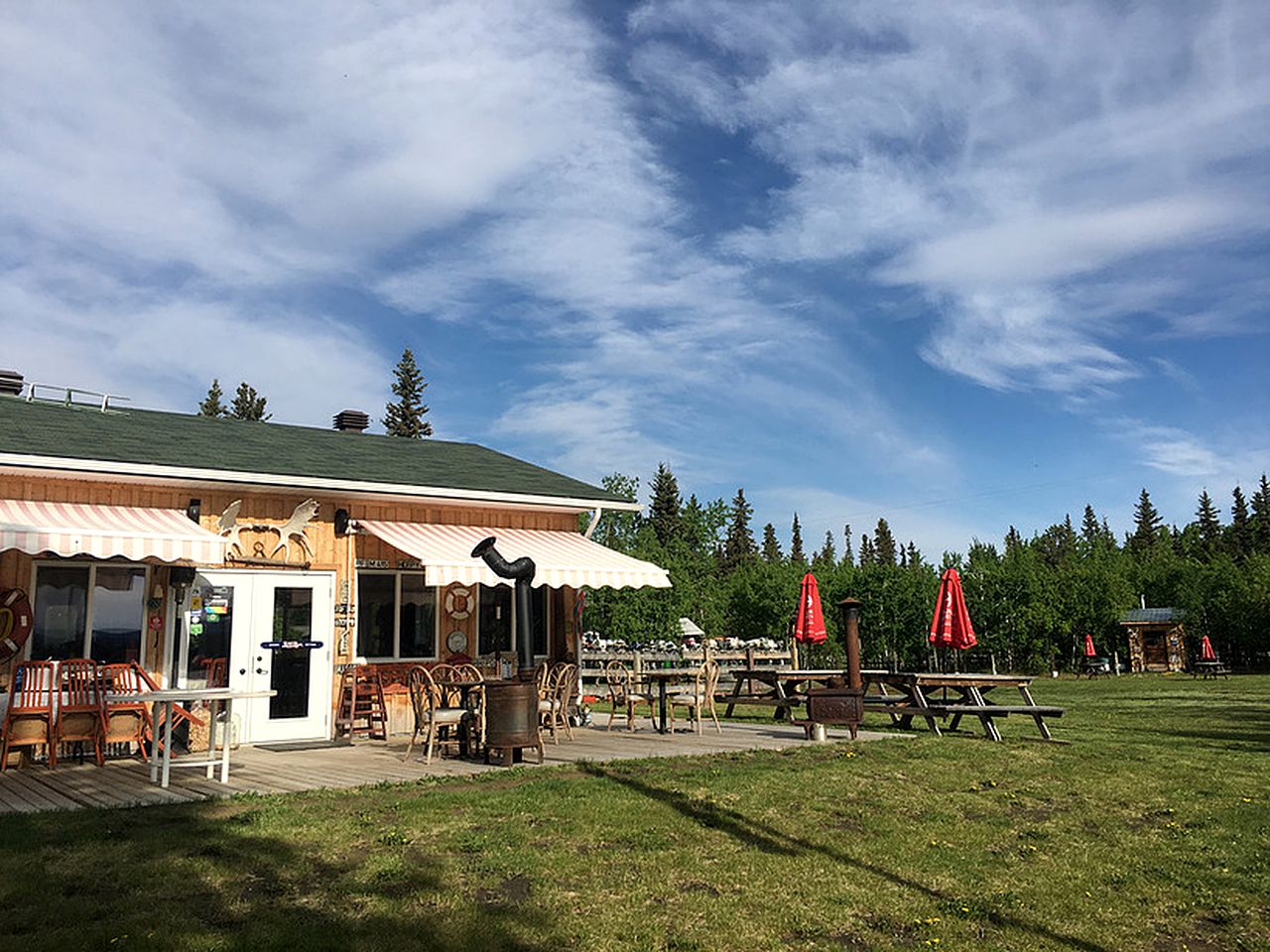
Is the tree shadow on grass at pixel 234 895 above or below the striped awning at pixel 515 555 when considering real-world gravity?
below

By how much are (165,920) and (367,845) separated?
60.1 inches

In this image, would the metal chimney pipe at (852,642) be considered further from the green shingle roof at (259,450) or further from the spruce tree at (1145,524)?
the spruce tree at (1145,524)

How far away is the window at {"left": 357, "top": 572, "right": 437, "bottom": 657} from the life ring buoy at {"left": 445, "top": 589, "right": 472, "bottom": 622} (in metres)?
→ 0.20

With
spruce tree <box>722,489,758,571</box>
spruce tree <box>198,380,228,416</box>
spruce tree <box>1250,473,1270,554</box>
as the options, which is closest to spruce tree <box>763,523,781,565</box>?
spruce tree <box>722,489,758,571</box>

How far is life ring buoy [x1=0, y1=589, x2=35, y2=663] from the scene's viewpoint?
33.4 feet

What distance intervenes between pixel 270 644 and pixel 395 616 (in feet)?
5.67

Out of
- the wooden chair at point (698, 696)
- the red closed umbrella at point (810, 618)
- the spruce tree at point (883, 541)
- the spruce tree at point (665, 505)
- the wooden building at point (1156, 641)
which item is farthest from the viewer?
the spruce tree at point (883, 541)

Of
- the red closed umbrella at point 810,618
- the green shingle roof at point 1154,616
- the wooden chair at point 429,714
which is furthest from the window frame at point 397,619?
the green shingle roof at point 1154,616

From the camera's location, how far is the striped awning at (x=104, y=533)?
934 centimetres

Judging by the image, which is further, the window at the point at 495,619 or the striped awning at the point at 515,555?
the window at the point at 495,619

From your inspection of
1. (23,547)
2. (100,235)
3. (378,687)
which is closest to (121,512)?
(23,547)

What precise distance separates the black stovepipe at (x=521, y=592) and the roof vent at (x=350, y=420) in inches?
309

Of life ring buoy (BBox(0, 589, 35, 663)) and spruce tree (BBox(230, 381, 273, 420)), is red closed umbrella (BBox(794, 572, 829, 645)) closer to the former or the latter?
life ring buoy (BBox(0, 589, 35, 663))

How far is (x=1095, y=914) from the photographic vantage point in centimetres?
510
